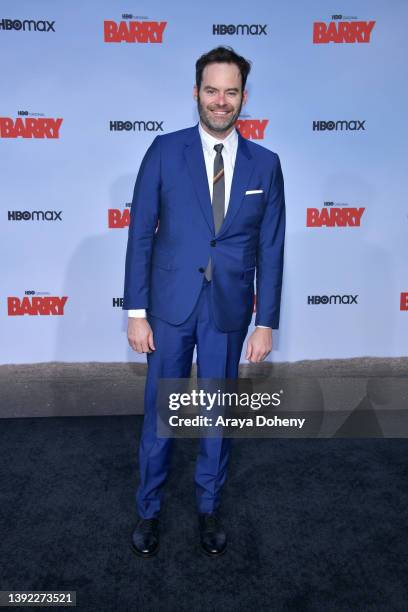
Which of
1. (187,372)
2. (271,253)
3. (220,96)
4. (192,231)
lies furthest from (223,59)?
(187,372)

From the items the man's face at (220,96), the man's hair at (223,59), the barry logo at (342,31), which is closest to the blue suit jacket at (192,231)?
the man's face at (220,96)

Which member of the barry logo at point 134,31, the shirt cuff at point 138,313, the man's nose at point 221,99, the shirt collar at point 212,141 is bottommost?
the shirt cuff at point 138,313

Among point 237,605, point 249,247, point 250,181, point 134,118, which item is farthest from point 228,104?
point 237,605

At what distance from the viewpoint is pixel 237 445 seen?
117 inches

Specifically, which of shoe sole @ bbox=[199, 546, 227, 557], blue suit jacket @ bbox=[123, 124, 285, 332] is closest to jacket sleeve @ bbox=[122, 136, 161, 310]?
blue suit jacket @ bbox=[123, 124, 285, 332]

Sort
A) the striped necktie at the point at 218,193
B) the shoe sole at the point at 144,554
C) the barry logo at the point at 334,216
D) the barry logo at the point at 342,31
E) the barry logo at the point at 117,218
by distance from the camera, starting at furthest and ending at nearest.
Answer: the barry logo at the point at 334,216 → the barry logo at the point at 117,218 → the barry logo at the point at 342,31 → the shoe sole at the point at 144,554 → the striped necktie at the point at 218,193

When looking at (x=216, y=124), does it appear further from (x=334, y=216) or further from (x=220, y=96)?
(x=334, y=216)

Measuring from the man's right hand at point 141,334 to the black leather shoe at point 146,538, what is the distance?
0.71 m

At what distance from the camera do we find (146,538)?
6.80 feet

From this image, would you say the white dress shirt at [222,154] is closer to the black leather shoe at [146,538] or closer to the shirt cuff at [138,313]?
the shirt cuff at [138,313]

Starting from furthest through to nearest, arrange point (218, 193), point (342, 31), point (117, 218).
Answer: point (117, 218) < point (342, 31) < point (218, 193)

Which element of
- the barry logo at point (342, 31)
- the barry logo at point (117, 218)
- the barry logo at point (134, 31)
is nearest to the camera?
the barry logo at point (134, 31)

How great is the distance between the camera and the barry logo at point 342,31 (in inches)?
126

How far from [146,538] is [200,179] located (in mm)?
1383
